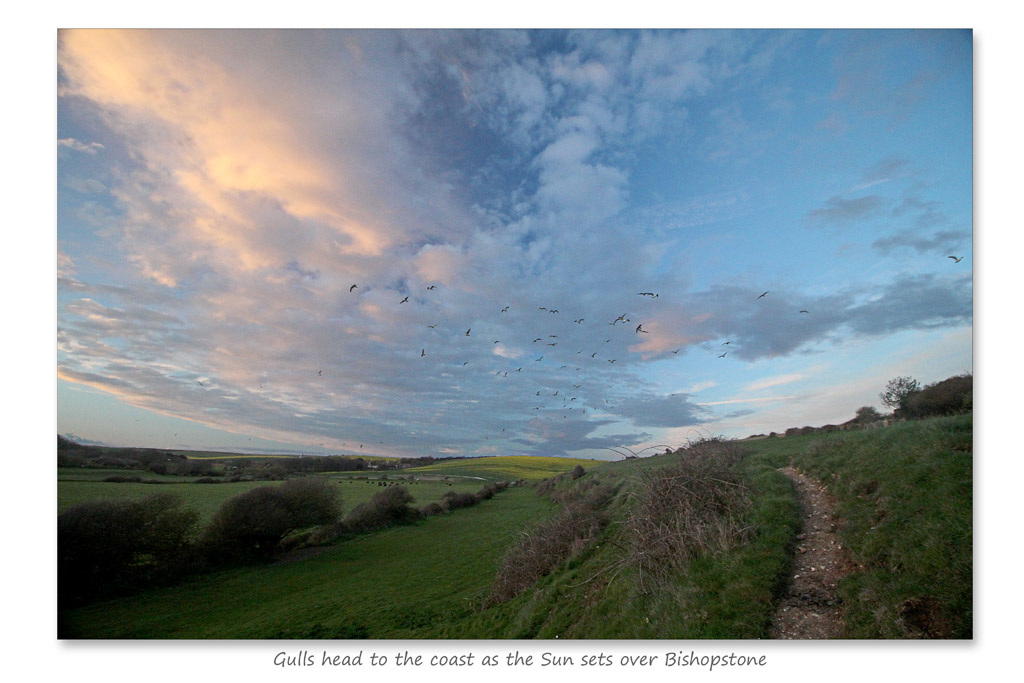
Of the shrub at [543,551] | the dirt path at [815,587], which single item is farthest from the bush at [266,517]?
the dirt path at [815,587]

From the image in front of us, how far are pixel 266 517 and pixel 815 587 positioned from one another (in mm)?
26134

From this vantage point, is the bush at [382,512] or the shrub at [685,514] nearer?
the shrub at [685,514]

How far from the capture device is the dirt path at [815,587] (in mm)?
5777

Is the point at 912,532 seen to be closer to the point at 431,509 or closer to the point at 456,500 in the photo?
the point at 431,509

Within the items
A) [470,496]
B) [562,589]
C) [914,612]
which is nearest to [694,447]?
[562,589]

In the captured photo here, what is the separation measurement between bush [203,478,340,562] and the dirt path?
25525 millimetres

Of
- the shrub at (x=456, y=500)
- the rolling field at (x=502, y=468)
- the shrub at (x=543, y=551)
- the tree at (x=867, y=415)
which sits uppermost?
the tree at (x=867, y=415)

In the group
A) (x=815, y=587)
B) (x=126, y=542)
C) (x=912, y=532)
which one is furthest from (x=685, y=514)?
(x=126, y=542)

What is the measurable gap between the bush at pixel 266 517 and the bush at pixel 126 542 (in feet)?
5.16

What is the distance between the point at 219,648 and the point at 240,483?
24.6 m

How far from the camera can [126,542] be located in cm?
1644

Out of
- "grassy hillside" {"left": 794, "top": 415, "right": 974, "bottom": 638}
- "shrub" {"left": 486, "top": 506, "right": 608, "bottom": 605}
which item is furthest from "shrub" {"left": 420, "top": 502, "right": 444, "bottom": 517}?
"grassy hillside" {"left": 794, "top": 415, "right": 974, "bottom": 638}

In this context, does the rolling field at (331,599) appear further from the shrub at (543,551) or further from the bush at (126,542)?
the shrub at (543,551)

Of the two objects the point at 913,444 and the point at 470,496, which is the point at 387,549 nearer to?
the point at 470,496
